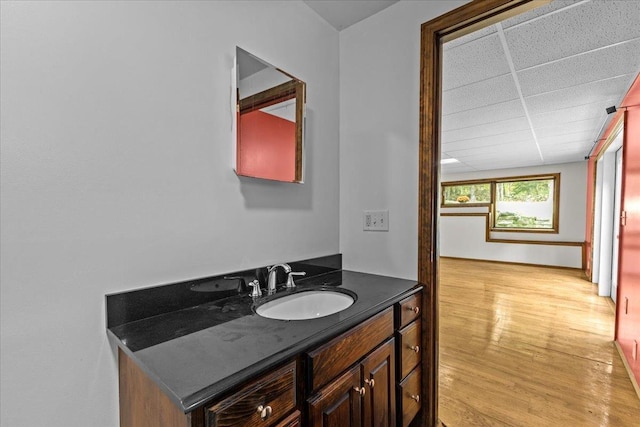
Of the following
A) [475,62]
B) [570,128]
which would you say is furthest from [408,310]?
[570,128]

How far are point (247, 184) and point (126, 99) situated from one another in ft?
1.82

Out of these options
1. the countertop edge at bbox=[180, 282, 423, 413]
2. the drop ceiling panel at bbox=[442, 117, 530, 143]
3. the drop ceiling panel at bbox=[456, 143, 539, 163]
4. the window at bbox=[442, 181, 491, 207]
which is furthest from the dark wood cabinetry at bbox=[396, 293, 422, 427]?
the window at bbox=[442, 181, 491, 207]

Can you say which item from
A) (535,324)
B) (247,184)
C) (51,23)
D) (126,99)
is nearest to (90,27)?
(51,23)

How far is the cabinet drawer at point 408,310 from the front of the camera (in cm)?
130

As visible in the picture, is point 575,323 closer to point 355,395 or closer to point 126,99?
point 355,395

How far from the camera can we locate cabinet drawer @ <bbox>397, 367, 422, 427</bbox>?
4.33ft

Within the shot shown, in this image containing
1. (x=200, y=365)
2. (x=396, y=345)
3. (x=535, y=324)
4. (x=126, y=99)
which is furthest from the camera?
(x=535, y=324)

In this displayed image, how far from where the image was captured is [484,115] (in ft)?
10.4

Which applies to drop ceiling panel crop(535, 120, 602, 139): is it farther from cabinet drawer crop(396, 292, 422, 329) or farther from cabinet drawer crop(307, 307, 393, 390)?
cabinet drawer crop(307, 307, 393, 390)

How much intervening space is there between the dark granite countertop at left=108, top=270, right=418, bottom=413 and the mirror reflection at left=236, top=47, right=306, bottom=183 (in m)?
0.62

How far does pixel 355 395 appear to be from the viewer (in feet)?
Answer: 3.37

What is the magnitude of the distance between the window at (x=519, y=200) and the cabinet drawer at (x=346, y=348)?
6898 mm

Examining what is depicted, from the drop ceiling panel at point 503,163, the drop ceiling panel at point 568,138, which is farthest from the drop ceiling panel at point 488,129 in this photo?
the drop ceiling panel at point 503,163

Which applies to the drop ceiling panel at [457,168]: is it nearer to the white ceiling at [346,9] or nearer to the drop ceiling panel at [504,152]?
the drop ceiling panel at [504,152]
